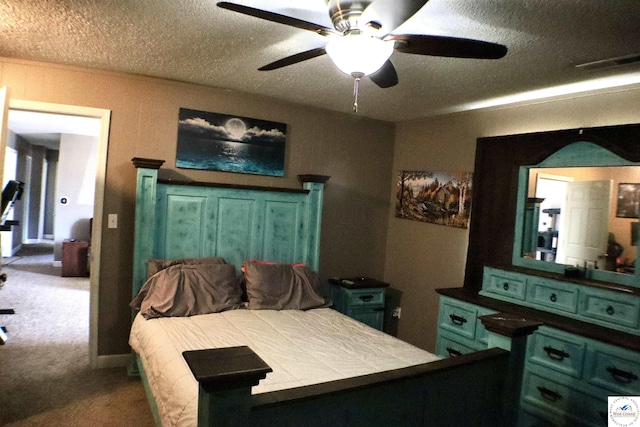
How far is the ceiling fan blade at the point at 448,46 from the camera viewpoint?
5.25 feet

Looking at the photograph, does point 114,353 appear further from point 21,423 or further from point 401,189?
point 401,189

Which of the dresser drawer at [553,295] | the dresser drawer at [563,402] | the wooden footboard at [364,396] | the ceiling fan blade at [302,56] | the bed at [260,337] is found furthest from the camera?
the dresser drawer at [553,295]

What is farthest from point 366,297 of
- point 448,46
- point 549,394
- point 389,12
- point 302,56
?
point 389,12

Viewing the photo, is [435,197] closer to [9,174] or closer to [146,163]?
[146,163]

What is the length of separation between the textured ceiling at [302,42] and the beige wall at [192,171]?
158 millimetres

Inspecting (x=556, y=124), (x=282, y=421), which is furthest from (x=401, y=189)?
(x=282, y=421)

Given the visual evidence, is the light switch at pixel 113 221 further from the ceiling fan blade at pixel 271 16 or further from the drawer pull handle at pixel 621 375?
the drawer pull handle at pixel 621 375

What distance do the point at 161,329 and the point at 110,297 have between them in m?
1.01

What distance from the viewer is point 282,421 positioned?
4.13 feet

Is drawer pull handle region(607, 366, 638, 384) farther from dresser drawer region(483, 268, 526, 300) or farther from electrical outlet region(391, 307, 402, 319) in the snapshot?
electrical outlet region(391, 307, 402, 319)

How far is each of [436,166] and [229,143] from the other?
199cm

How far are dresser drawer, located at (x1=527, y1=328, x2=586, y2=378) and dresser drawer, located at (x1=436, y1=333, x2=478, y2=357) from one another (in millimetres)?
480

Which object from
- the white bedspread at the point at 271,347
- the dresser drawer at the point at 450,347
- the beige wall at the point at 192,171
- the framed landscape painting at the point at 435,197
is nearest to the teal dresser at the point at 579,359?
the dresser drawer at the point at 450,347

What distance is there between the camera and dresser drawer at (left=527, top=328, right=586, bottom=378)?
2.37m
